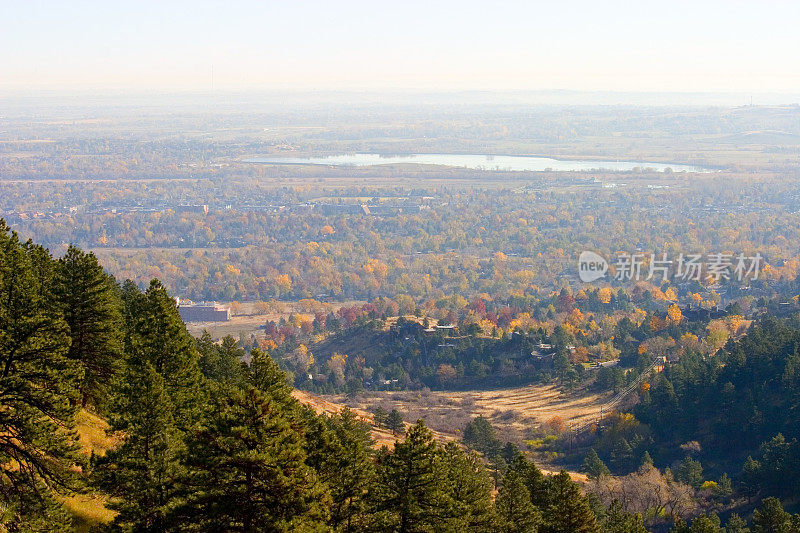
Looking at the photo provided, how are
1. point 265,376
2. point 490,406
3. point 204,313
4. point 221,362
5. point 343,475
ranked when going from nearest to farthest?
point 265,376
point 343,475
point 221,362
point 490,406
point 204,313

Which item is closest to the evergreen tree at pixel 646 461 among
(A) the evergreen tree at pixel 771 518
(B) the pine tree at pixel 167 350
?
(A) the evergreen tree at pixel 771 518

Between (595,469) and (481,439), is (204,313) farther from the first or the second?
(595,469)

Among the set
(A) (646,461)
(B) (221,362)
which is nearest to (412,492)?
(B) (221,362)

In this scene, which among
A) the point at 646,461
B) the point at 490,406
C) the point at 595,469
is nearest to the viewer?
the point at 595,469

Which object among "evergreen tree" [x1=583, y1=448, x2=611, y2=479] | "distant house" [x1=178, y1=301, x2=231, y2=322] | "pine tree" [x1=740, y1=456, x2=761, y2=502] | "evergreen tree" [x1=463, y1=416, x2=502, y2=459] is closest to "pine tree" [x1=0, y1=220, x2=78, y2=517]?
"evergreen tree" [x1=463, y1=416, x2=502, y2=459]

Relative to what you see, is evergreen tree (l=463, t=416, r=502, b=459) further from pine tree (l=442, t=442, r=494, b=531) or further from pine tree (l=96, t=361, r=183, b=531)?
pine tree (l=96, t=361, r=183, b=531)

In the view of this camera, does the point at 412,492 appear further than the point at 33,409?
Yes
